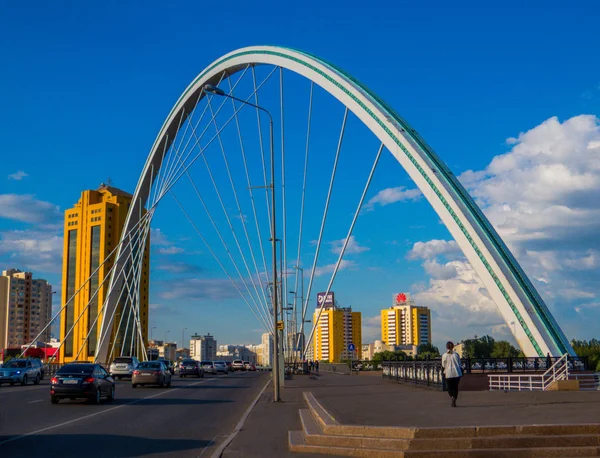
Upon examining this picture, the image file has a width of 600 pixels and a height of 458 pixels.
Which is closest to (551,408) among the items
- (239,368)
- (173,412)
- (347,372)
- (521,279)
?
(173,412)

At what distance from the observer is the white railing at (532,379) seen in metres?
25.4

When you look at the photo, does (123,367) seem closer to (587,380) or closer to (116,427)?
(587,380)

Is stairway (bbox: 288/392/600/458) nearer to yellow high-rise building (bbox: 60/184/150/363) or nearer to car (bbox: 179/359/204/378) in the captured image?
car (bbox: 179/359/204/378)

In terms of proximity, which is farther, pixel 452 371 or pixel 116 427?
pixel 452 371

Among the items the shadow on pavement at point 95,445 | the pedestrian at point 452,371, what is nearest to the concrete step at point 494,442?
the shadow on pavement at point 95,445

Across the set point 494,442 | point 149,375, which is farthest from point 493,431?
point 149,375

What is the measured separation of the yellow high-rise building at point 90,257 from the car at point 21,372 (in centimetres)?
8887

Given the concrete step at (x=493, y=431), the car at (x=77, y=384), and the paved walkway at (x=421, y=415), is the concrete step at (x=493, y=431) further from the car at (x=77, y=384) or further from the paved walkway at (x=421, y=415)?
the car at (x=77, y=384)

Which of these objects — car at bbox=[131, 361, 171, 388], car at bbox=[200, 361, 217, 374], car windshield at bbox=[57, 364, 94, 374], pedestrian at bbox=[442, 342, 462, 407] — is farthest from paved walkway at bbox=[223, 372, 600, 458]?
car at bbox=[200, 361, 217, 374]

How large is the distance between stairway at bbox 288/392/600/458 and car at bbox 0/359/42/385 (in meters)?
31.6

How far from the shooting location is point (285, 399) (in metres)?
25.3

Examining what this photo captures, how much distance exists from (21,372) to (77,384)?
19542mm

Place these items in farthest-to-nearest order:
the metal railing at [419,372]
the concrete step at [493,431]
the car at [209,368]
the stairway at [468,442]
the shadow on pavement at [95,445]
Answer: the car at [209,368]
the metal railing at [419,372]
the shadow on pavement at [95,445]
the concrete step at [493,431]
the stairway at [468,442]

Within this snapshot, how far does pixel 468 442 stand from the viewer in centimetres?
1077
